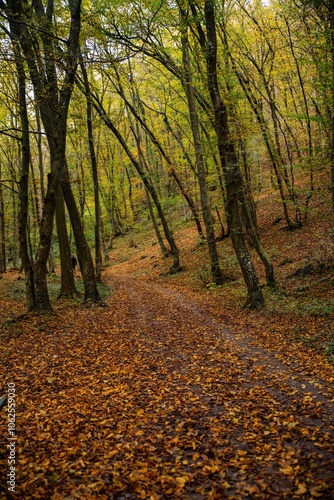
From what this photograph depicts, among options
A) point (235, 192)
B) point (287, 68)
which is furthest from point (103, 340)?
point (287, 68)

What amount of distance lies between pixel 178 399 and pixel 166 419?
1.93ft

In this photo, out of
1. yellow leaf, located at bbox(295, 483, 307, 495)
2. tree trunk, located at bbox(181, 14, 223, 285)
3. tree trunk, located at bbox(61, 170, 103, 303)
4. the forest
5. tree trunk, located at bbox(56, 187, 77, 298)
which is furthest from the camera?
tree trunk, located at bbox(181, 14, 223, 285)

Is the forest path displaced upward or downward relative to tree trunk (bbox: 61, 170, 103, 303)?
downward

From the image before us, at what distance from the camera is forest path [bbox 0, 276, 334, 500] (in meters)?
3.46

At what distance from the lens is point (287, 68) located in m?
17.1

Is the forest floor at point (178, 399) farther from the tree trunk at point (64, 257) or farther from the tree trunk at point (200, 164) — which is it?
the tree trunk at point (200, 164)

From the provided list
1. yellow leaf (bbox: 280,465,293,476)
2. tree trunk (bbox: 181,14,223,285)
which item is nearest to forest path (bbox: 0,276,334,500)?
yellow leaf (bbox: 280,465,293,476)

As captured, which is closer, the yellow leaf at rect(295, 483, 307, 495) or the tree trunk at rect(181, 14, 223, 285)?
the yellow leaf at rect(295, 483, 307, 495)

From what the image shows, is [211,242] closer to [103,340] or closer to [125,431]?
[103,340]

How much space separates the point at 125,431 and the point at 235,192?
311 inches

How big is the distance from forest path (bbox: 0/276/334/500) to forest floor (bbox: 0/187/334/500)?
0.02 meters

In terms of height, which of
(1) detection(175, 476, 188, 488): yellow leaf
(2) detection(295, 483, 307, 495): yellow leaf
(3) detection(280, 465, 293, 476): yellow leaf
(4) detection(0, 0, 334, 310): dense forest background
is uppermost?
(4) detection(0, 0, 334, 310): dense forest background

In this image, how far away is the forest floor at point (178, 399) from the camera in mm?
3518

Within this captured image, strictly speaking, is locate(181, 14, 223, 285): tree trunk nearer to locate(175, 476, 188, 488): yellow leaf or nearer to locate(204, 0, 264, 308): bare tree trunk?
locate(204, 0, 264, 308): bare tree trunk
